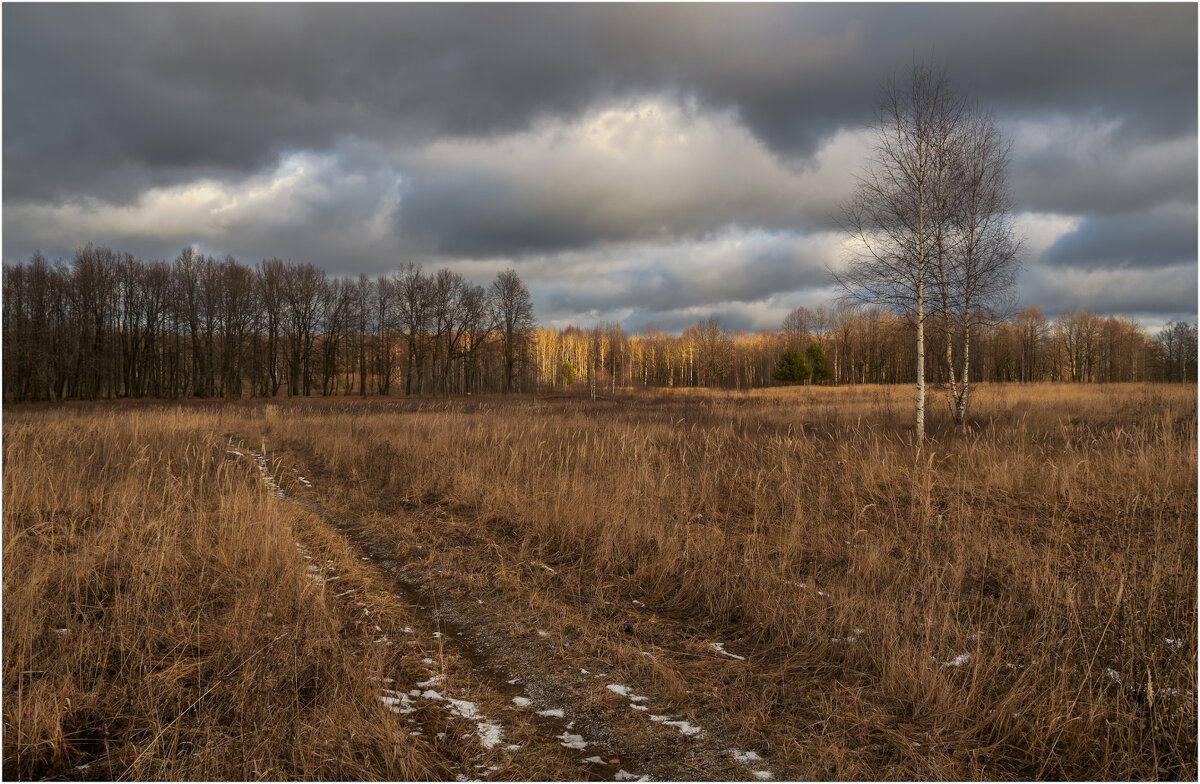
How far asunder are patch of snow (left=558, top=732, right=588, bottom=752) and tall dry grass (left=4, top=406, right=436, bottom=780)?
644 millimetres

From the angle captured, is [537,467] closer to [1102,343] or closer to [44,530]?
[44,530]

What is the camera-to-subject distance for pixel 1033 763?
2.82m

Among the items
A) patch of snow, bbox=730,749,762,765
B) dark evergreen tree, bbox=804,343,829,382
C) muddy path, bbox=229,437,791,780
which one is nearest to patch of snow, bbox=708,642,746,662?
muddy path, bbox=229,437,791,780

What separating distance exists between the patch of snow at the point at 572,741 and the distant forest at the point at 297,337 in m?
40.5

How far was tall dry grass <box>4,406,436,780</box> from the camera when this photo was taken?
2785 mm

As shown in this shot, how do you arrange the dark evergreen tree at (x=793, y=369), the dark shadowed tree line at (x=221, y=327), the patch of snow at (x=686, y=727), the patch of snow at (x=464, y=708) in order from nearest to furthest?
the patch of snow at (x=686, y=727) < the patch of snow at (x=464, y=708) < the dark shadowed tree line at (x=221, y=327) < the dark evergreen tree at (x=793, y=369)

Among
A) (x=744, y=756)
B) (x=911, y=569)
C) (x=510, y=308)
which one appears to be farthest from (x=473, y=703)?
(x=510, y=308)

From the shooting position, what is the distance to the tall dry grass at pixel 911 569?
3.06 metres

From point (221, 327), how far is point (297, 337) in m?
6.46

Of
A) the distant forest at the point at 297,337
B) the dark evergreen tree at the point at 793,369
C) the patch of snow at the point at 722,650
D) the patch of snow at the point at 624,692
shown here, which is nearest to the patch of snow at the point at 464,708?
the patch of snow at the point at 624,692

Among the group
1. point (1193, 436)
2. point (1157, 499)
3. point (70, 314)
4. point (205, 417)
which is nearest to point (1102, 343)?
point (1193, 436)

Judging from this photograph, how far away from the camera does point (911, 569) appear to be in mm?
5332

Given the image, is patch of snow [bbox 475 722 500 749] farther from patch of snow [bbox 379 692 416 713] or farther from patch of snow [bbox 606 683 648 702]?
patch of snow [bbox 606 683 648 702]

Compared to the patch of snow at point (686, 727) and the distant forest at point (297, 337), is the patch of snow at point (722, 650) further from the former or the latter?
the distant forest at point (297, 337)
